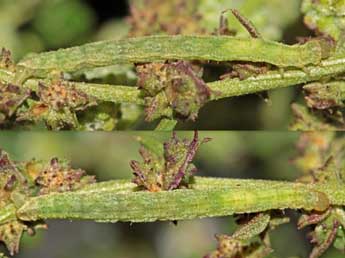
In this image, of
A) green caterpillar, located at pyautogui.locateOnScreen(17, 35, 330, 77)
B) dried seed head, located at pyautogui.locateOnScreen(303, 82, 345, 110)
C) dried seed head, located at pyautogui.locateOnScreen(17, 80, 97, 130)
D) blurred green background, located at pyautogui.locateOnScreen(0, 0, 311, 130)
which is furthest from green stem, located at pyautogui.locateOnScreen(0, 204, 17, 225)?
dried seed head, located at pyautogui.locateOnScreen(303, 82, 345, 110)

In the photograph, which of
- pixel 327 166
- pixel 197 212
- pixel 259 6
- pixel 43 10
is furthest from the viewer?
pixel 43 10

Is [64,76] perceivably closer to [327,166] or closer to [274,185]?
[274,185]

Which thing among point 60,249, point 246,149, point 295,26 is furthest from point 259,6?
point 60,249

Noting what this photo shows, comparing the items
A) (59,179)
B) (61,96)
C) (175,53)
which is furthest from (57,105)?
(175,53)

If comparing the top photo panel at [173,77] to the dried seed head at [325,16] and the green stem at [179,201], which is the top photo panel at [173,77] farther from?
the green stem at [179,201]

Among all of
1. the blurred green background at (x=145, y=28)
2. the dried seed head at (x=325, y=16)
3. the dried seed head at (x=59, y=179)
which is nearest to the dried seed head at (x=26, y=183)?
the dried seed head at (x=59, y=179)

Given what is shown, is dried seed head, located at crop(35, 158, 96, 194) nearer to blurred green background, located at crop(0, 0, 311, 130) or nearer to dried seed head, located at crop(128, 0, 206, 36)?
blurred green background, located at crop(0, 0, 311, 130)
